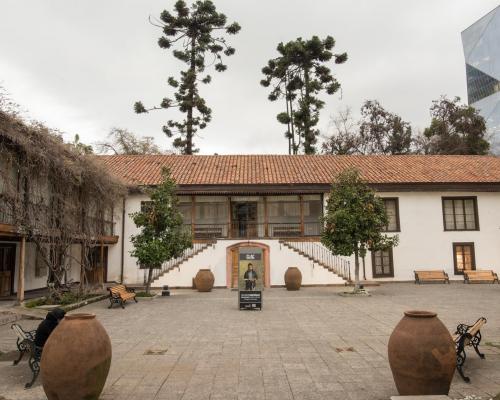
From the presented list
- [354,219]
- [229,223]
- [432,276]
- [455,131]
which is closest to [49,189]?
[229,223]

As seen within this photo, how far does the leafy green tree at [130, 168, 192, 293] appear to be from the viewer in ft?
57.5

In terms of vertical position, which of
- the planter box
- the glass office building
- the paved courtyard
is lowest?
the paved courtyard

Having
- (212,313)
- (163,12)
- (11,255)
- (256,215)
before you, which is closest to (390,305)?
(212,313)

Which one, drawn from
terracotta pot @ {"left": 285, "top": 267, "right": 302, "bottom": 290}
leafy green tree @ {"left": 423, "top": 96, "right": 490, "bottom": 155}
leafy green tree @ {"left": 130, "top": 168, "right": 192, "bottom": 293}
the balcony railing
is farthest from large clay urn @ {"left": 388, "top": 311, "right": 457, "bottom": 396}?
leafy green tree @ {"left": 423, "top": 96, "right": 490, "bottom": 155}

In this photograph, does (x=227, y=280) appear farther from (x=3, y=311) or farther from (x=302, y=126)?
(x=302, y=126)

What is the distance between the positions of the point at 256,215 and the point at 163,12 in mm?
19991

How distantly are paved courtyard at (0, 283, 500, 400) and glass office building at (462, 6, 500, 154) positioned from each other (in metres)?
103

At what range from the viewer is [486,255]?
2342 centimetres

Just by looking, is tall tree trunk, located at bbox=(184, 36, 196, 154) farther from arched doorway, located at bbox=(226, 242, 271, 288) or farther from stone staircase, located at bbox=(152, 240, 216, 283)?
arched doorway, located at bbox=(226, 242, 271, 288)

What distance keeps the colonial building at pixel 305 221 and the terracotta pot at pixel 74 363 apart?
16463 millimetres

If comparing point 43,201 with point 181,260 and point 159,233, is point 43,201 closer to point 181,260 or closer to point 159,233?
point 159,233

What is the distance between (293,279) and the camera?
19.9 metres

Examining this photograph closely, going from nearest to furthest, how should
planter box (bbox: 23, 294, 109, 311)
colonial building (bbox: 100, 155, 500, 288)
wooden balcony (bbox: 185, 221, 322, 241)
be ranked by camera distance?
A: planter box (bbox: 23, 294, 109, 311)
colonial building (bbox: 100, 155, 500, 288)
wooden balcony (bbox: 185, 221, 322, 241)

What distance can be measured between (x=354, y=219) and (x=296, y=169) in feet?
29.4
